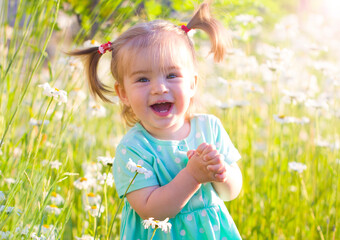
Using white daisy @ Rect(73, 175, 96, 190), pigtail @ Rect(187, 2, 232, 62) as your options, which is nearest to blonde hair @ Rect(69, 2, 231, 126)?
pigtail @ Rect(187, 2, 232, 62)

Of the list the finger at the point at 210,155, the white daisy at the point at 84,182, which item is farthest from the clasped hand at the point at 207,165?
the white daisy at the point at 84,182

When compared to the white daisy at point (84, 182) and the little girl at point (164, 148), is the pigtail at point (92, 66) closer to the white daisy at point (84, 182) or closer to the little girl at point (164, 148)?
the little girl at point (164, 148)

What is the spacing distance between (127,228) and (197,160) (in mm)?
316

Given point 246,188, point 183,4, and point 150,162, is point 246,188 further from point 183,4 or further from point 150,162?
point 183,4

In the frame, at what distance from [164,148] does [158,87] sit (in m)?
0.18

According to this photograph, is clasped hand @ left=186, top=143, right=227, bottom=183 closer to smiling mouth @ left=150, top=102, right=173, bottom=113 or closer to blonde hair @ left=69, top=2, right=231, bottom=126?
smiling mouth @ left=150, top=102, right=173, bottom=113

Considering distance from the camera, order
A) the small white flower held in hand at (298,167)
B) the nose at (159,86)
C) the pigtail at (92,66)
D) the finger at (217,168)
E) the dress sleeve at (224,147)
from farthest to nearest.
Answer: the small white flower held in hand at (298,167)
the pigtail at (92,66)
the dress sleeve at (224,147)
the nose at (159,86)
the finger at (217,168)

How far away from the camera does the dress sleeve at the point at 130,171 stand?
117 cm

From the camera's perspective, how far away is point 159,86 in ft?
3.87

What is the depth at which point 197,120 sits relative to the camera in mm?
1354

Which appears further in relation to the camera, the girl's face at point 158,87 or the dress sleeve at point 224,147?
the dress sleeve at point 224,147

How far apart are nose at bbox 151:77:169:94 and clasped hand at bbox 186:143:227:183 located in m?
0.19

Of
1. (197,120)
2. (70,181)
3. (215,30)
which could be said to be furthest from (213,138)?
(70,181)

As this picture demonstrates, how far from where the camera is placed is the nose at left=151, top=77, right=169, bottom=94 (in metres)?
1.18
